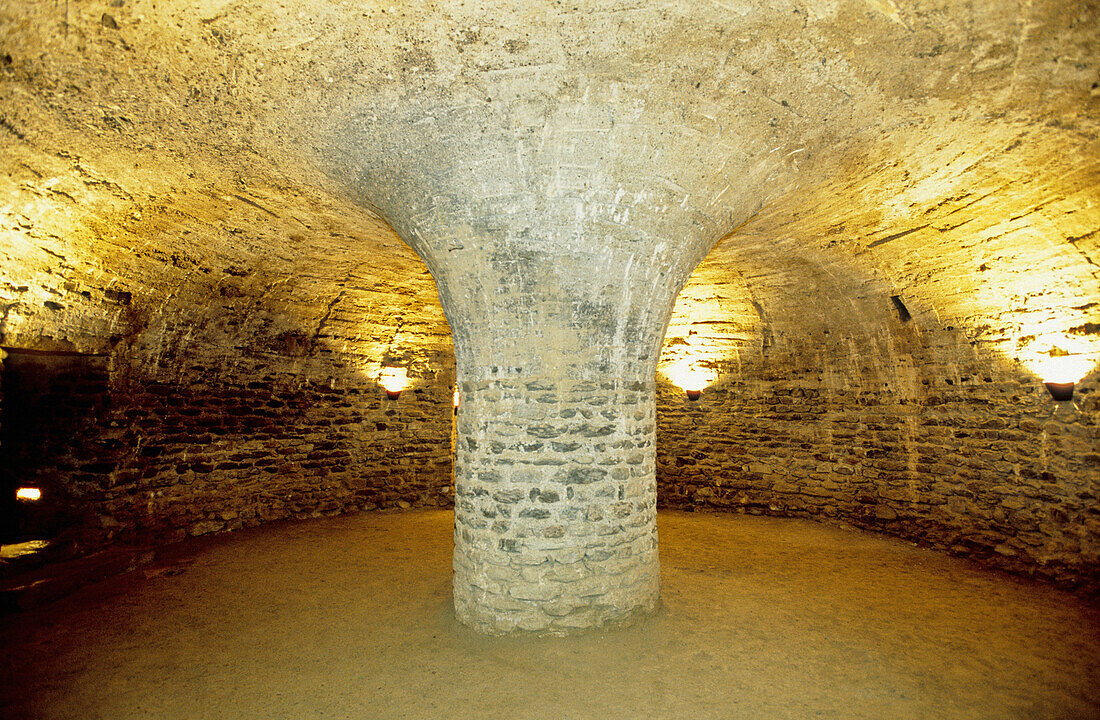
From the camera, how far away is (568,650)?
3.26 m

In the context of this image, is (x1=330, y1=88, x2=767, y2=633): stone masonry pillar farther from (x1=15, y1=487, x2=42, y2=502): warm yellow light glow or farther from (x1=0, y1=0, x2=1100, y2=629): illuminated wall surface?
(x1=15, y1=487, x2=42, y2=502): warm yellow light glow

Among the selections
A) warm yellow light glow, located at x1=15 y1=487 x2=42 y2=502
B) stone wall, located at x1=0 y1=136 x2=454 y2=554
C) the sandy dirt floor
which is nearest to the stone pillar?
the sandy dirt floor

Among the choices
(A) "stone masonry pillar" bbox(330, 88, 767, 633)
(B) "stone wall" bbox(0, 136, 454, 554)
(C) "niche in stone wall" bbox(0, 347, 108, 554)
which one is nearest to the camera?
(A) "stone masonry pillar" bbox(330, 88, 767, 633)

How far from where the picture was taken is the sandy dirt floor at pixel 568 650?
9.23 ft

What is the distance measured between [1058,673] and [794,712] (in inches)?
64.0

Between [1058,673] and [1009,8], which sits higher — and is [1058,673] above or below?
below

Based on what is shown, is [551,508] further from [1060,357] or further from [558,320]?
[1060,357]

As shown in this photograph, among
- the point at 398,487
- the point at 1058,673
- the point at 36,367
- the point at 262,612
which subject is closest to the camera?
the point at 1058,673

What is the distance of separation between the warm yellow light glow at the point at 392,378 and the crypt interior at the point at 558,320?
1.78 m

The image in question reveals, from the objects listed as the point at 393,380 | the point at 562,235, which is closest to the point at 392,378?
the point at 393,380

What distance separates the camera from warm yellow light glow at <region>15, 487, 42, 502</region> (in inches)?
185

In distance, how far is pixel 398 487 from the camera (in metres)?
7.55

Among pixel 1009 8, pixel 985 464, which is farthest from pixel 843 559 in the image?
pixel 1009 8

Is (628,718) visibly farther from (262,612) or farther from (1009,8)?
(1009,8)
